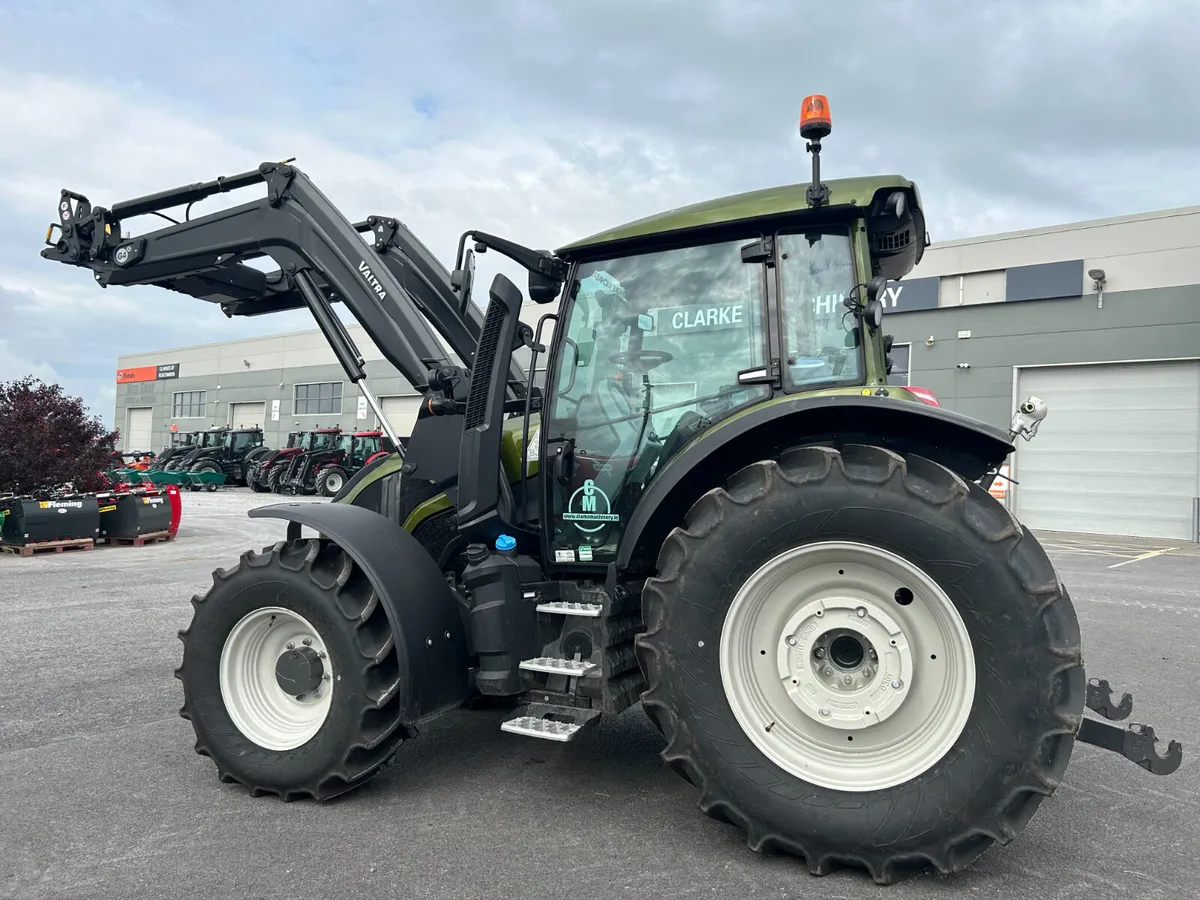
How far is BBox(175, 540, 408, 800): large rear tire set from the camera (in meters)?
3.44

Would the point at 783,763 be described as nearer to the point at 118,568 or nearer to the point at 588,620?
the point at 588,620

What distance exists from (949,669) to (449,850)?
190 cm

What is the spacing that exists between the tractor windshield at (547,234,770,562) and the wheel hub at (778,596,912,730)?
939mm

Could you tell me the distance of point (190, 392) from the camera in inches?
1912

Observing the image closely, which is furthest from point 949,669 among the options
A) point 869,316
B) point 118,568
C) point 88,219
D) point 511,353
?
point 118,568

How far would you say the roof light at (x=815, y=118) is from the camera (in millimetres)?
3250

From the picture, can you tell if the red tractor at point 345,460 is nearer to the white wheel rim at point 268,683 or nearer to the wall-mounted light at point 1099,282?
the wall-mounted light at point 1099,282

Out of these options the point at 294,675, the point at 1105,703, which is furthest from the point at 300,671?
the point at 1105,703

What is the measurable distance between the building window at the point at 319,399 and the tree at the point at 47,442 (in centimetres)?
2364

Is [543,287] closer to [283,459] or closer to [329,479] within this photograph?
[329,479]

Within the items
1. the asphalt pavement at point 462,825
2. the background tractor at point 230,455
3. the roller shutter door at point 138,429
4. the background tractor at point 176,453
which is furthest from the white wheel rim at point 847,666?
the roller shutter door at point 138,429

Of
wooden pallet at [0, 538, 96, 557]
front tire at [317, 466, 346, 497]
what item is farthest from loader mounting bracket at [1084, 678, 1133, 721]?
front tire at [317, 466, 346, 497]

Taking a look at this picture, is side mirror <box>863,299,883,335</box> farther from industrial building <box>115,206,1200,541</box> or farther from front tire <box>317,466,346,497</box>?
front tire <box>317,466,346,497</box>

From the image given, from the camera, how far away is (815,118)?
10.7 feet
